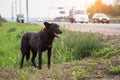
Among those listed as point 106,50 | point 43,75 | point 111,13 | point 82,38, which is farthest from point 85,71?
point 111,13

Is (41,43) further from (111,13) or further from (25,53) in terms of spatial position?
(111,13)

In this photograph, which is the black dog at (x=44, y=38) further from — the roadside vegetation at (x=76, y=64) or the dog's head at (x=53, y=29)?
the roadside vegetation at (x=76, y=64)

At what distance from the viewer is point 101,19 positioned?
58.4 meters

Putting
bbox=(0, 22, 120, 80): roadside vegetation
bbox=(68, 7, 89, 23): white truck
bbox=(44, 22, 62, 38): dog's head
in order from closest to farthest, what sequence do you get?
bbox=(0, 22, 120, 80): roadside vegetation → bbox=(44, 22, 62, 38): dog's head → bbox=(68, 7, 89, 23): white truck

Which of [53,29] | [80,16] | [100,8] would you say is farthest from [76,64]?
[100,8]

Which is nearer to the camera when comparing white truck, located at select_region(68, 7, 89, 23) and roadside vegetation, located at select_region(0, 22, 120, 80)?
roadside vegetation, located at select_region(0, 22, 120, 80)

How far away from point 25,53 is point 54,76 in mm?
3805

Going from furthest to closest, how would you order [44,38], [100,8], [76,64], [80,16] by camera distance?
1. [100,8]
2. [80,16]
3. [44,38]
4. [76,64]

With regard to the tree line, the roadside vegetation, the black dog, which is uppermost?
the black dog

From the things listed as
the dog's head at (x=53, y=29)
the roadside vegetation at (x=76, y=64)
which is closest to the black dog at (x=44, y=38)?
the dog's head at (x=53, y=29)

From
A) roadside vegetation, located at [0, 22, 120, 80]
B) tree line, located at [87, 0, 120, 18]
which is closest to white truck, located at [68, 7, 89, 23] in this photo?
roadside vegetation, located at [0, 22, 120, 80]

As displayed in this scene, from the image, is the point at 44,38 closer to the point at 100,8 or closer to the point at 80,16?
the point at 80,16

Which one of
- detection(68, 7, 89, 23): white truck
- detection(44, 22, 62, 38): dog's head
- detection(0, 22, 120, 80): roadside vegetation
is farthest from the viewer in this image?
detection(68, 7, 89, 23): white truck

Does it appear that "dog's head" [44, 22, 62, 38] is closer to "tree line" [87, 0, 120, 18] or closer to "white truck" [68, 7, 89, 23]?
"white truck" [68, 7, 89, 23]
